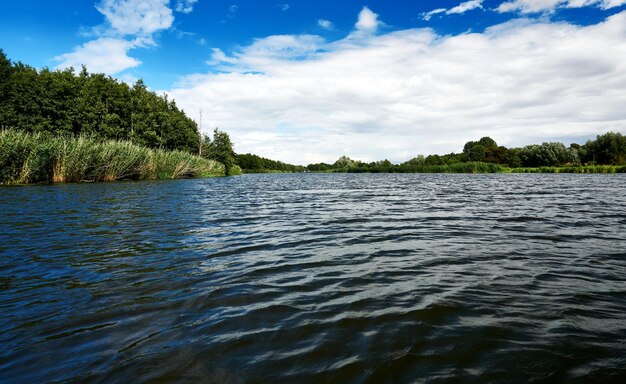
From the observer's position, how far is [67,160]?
26.0 meters

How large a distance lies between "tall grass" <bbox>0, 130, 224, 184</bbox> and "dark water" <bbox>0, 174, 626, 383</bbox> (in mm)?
19918

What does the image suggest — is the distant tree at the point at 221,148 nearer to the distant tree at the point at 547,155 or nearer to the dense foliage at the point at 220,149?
the dense foliage at the point at 220,149

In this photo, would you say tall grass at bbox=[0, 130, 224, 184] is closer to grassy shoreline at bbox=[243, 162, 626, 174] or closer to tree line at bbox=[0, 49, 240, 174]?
tree line at bbox=[0, 49, 240, 174]

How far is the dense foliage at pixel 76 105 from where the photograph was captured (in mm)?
51031

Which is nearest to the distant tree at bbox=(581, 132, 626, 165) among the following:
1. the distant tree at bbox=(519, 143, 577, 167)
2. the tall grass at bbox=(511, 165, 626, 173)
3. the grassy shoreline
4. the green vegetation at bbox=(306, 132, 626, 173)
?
the green vegetation at bbox=(306, 132, 626, 173)

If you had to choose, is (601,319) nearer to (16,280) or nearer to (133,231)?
(16,280)

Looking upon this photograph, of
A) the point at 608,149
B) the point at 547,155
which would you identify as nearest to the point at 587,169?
the point at 608,149

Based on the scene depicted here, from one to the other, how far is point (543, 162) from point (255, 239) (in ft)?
307

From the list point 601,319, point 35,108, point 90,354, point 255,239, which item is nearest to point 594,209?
point 601,319

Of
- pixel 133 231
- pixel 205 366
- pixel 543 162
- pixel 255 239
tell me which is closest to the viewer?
pixel 205 366

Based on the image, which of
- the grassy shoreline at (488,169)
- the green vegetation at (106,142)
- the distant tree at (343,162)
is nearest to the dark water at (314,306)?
the green vegetation at (106,142)

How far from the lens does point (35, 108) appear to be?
51062mm

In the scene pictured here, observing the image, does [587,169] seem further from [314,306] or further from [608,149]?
[314,306]

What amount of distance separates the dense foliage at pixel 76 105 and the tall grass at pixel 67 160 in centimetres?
2132
